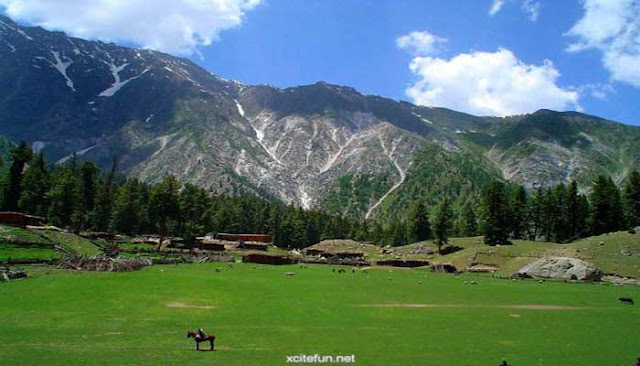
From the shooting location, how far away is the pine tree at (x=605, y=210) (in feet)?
377

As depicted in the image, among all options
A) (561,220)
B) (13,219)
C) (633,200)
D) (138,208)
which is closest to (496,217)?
(561,220)

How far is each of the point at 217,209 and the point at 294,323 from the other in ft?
479

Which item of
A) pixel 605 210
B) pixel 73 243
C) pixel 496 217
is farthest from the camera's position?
pixel 496 217

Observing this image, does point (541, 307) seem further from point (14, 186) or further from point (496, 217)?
point (14, 186)

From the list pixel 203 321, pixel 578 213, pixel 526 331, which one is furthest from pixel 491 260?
pixel 203 321

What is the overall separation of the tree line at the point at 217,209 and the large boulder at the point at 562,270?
33863 millimetres

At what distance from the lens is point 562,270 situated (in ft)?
246

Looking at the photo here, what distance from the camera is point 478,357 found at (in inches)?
959

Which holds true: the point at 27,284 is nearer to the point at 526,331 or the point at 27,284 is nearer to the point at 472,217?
the point at 526,331

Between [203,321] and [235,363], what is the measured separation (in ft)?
38.9

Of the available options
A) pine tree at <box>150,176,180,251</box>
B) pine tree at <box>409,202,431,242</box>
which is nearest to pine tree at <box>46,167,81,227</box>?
pine tree at <box>150,176,180,251</box>

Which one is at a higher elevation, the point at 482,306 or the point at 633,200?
the point at 633,200

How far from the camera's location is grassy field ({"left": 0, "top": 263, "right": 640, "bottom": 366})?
77.7ft

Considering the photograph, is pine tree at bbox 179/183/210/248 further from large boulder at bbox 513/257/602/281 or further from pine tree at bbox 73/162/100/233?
large boulder at bbox 513/257/602/281
